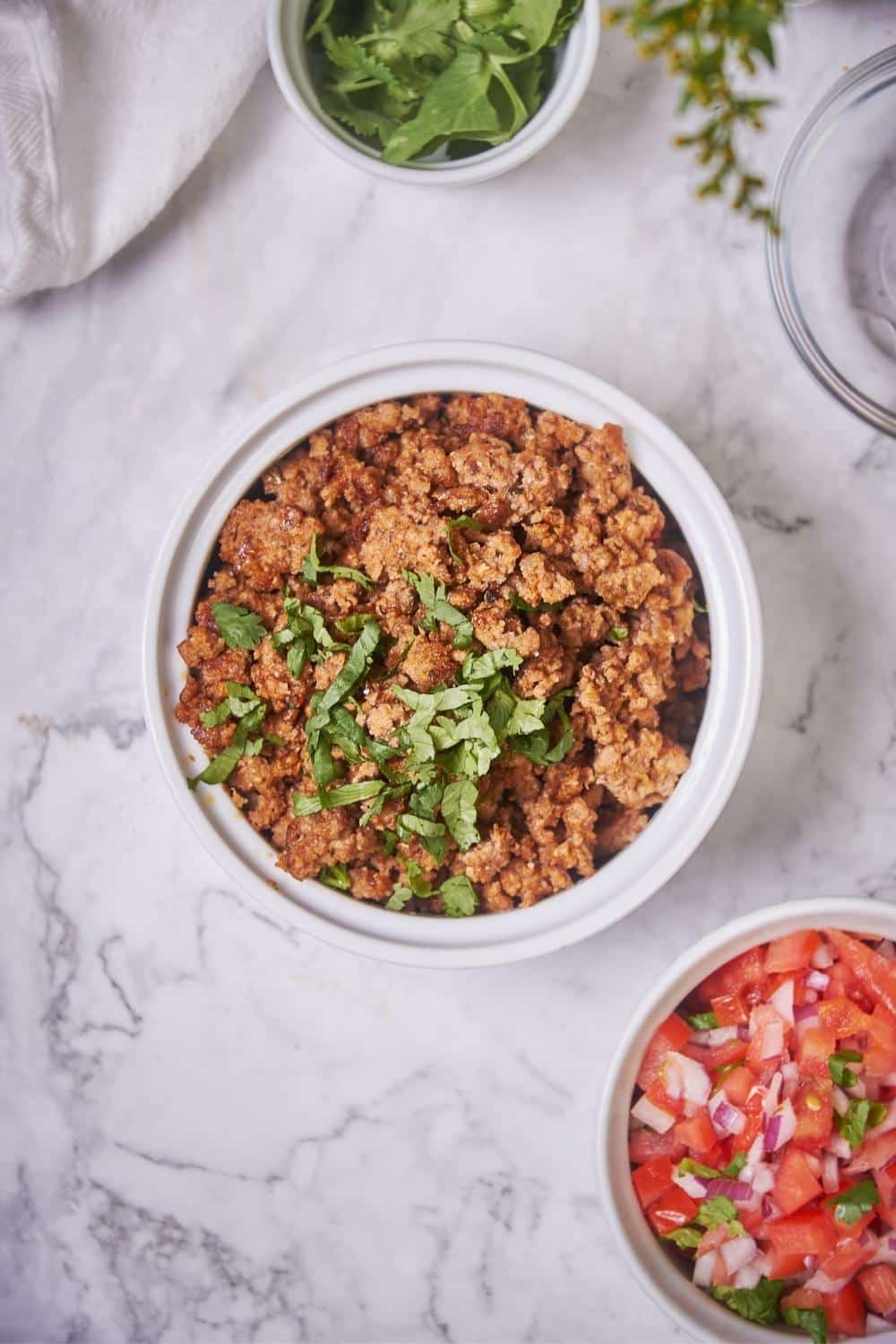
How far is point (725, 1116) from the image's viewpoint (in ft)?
6.92

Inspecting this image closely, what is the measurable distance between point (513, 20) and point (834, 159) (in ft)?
2.23

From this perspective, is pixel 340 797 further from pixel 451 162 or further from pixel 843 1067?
pixel 451 162

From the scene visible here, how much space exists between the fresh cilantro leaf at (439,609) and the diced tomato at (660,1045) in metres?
0.84

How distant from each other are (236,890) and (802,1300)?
130 cm

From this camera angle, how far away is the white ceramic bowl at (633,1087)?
202 centimetres

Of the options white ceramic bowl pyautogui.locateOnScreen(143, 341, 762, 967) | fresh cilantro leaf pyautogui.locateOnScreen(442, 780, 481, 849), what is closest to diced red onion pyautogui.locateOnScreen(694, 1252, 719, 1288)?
white ceramic bowl pyautogui.locateOnScreen(143, 341, 762, 967)

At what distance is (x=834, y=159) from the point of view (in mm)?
2234

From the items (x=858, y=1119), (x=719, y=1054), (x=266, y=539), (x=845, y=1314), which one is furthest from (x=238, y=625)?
(x=845, y=1314)

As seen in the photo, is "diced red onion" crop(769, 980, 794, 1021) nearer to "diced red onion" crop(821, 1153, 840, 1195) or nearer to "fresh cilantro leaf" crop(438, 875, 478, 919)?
"diced red onion" crop(821, 1153, 840, 1195)

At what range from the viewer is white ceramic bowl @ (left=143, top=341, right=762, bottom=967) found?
6.39 feet

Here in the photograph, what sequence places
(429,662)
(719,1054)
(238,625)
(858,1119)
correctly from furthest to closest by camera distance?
(719,1054)
(858,1119)
(238,625)
(429,662)

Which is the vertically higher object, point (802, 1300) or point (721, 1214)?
A: point (721, 1214)

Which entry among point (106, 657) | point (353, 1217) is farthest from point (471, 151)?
point (353, 1217)

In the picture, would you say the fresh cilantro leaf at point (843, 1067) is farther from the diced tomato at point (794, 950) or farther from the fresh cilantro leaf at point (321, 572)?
the fresh cilantro leaf at point (321, 572)
